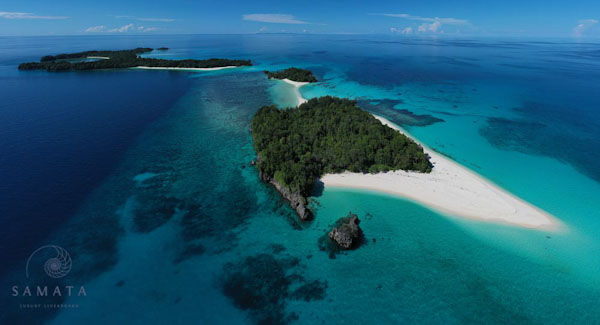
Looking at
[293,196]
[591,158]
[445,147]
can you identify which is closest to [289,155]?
[293,196]

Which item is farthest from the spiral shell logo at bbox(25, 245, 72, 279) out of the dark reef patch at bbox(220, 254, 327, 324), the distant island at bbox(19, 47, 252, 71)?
the distant island at bbox(19, 47, 252, 71)

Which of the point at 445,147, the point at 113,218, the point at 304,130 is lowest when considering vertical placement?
the point at 113,218

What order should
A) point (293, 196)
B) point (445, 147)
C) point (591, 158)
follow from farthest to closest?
point (445, 147)
point (591, 158)
point (293, 196)

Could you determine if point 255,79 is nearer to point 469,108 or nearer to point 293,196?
point 469,108

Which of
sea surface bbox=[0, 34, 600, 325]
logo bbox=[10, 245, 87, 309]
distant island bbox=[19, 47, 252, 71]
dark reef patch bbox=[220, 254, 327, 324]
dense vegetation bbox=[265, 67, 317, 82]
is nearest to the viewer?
logo bbox=[10, 245, 87, 309]

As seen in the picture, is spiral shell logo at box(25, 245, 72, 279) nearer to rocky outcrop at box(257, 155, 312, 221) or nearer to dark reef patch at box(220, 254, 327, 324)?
dark reef patch at box(220, 254, 327, 324)

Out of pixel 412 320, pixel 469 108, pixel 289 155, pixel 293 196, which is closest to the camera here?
pixel 412 320

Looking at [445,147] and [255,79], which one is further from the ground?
[255,79]
